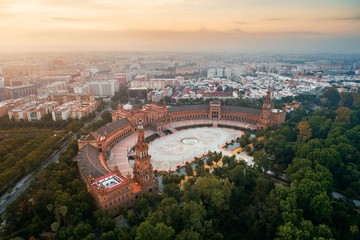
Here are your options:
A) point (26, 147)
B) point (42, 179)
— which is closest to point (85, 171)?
point (42, 179)

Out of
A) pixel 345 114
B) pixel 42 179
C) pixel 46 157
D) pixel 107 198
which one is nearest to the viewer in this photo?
pixel 107 198

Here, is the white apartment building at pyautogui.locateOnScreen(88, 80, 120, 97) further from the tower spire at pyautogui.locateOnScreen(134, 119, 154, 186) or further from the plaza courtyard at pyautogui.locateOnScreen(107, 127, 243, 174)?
the tower spire at pyautogui.locateOnScreen(134, 119, 154, 186)

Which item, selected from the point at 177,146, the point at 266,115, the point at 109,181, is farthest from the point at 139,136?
the point at 266,115

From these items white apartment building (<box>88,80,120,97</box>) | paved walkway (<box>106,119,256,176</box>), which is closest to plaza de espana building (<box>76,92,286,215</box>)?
paved walkway (<box>106,119,256,176</box>)

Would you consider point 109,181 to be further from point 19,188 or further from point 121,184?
point 19,188

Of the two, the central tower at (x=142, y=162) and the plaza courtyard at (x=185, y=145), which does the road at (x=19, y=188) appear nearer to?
the central tower at (x=142, y=162)

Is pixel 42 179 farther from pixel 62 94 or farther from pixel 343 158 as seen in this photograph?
pixel 62 94

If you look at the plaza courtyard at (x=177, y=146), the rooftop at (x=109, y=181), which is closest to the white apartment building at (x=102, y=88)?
the plaza courtyard at (x=177, y=146)
